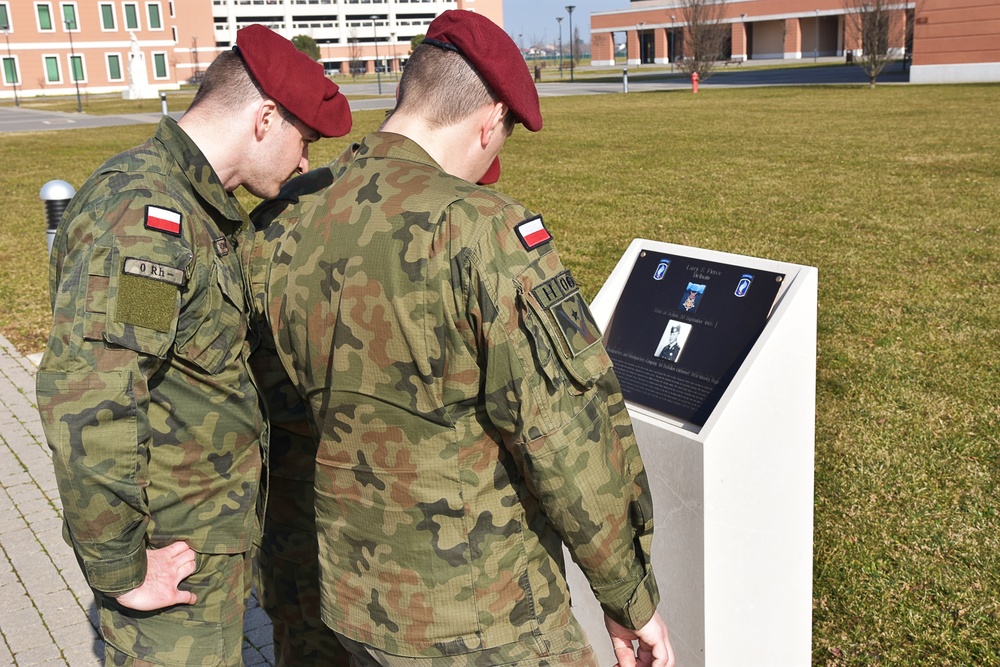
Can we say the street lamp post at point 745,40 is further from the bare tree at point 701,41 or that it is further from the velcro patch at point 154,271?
the velcro patch at point 154,271

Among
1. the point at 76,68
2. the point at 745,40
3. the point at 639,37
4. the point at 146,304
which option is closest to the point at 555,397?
the point at 146,304

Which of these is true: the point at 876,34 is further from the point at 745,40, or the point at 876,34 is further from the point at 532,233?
the point at 745,40

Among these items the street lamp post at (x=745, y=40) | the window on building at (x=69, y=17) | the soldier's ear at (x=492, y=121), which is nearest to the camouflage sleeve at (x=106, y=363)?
the soldier's ear at (x=492, y=121)

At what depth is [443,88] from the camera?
A: 1.94 metres

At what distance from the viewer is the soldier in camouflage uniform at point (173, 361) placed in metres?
2.07

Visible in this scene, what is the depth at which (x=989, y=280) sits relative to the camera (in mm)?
8094

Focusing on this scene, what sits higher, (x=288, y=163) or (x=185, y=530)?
(x=288, y=163)

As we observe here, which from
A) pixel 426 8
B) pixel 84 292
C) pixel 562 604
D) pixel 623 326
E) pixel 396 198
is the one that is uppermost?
pixel 426 8

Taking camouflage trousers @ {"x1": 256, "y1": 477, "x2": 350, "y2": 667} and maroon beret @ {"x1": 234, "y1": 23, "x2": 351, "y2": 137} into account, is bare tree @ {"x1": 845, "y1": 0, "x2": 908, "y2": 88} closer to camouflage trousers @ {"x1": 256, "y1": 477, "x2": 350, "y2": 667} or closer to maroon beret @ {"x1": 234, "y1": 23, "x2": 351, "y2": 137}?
maroon beret @ {"x1": 234, "y1": 23, "x2": 351, "y2": 137}

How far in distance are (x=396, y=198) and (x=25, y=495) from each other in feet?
13.5

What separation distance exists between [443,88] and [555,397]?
2.16 ft

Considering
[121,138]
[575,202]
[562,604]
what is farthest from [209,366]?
[121,138]

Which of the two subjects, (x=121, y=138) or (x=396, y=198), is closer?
(x=396, y=198)

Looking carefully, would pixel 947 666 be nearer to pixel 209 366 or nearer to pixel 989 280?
pixel 209 366
